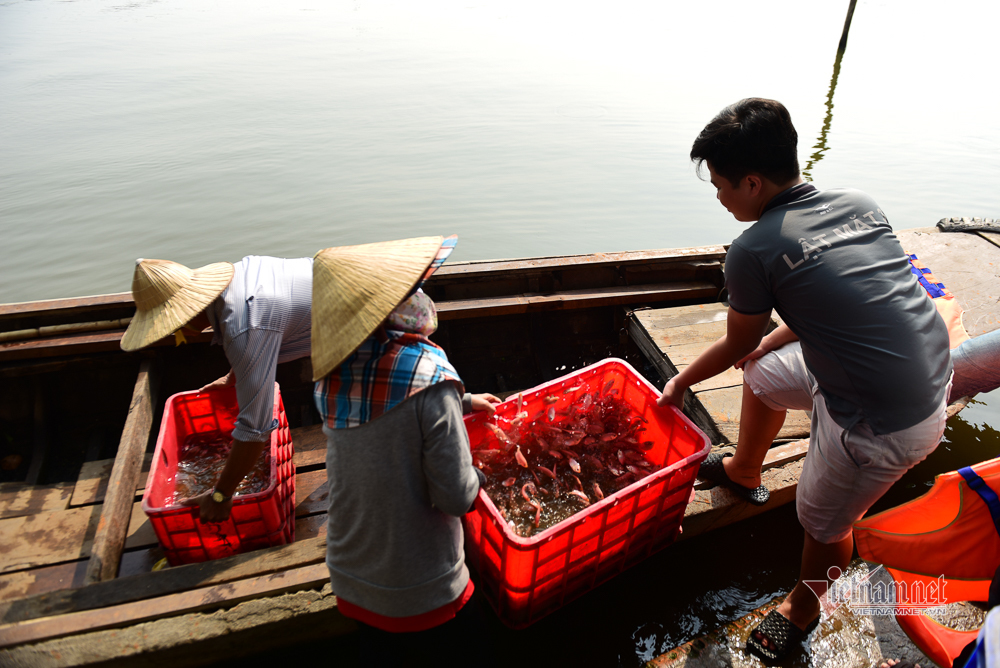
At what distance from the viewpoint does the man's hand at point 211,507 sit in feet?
7.15

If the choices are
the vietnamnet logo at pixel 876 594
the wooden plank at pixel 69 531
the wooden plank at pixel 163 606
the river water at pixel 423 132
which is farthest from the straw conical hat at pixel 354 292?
the river water at pixel 423 132

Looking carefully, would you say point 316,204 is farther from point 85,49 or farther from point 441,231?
point 85,49

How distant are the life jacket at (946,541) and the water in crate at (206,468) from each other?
7.83 ft

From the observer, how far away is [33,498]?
3.04m

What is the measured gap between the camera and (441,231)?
25.4 feet

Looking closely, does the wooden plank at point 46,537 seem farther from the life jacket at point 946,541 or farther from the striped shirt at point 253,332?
the life jacket at point 946,541

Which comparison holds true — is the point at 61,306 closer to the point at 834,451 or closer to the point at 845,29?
the point at 834,451

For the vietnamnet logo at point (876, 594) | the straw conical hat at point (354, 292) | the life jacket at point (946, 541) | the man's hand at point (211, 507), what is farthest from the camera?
the man's hand at point (211, 507)

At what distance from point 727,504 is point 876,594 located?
868mm

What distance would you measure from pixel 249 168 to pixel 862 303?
965cm

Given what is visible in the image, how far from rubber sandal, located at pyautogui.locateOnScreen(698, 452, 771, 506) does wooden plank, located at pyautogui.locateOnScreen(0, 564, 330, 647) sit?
5.53ft

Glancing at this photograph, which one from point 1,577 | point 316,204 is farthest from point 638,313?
point 316,204

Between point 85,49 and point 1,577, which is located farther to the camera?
point 85,49

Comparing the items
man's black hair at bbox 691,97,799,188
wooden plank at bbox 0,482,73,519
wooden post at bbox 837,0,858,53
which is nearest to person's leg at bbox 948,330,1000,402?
man's black hair at bbox 691,97,799,188
